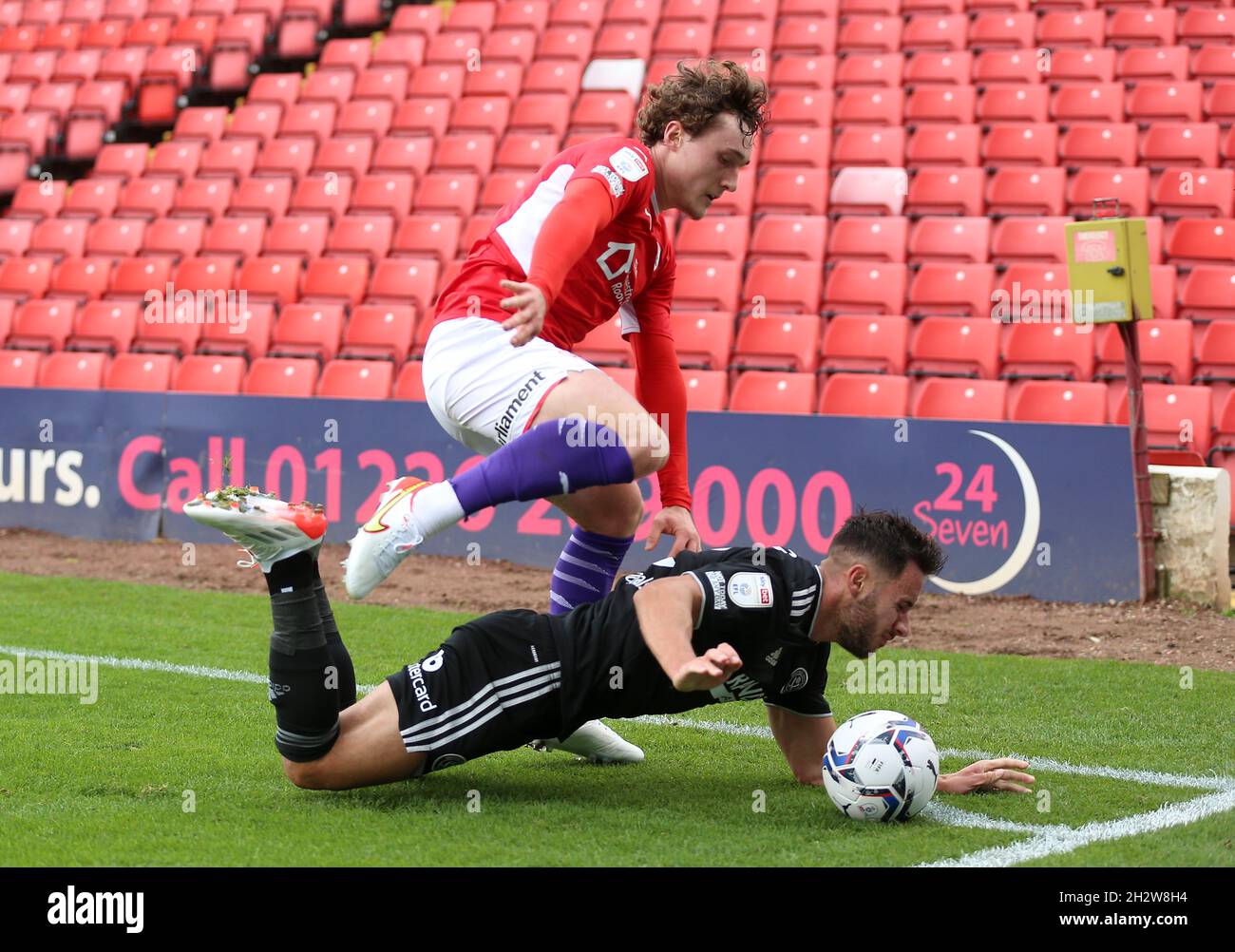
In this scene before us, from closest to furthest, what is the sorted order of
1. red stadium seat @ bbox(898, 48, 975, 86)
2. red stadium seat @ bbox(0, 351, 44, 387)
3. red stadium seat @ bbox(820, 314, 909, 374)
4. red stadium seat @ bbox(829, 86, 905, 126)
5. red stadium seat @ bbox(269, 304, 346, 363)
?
red stadium seat @ bbox(820, 314, 909, 374), red stadium seat @ bbox(269, 304, 346, 363), red stadium seat @ bbox(0, 351, 44, 387), red stadium seat @ bbox(829, 86, 905, 126), red stadium seat @ bbox(898, 48, 975, 86)

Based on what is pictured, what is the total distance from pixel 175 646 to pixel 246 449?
3.45m

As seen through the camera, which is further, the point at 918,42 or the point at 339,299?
the point at 918,42

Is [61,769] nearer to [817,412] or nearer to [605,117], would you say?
[817,412]

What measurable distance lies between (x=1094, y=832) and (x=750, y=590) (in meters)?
1.08

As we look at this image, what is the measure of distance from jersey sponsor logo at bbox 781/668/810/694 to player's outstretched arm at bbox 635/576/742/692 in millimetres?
475

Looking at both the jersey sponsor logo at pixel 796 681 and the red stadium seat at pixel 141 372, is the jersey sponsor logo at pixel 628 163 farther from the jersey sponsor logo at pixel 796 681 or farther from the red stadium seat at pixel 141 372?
the red stadium seat at pixel 141 372

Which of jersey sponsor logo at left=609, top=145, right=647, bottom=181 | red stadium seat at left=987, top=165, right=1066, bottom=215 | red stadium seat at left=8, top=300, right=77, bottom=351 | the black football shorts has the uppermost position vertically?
red stadium seat at left=987, top=165, right=1066, bottom=215

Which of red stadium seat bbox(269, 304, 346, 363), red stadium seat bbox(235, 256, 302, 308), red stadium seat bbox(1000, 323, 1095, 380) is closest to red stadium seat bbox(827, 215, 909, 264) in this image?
red stadium seat bbox(1000, 323, 1095, 380)

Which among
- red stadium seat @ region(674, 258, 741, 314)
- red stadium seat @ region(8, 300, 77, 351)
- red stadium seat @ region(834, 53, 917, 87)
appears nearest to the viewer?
red stadium seat @ region(674, 258, 741, 314)

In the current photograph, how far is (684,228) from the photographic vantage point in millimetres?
11102

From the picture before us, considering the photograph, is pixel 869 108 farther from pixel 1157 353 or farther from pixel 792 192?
pixel 1157 353

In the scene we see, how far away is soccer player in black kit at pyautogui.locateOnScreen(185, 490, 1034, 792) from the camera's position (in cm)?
351

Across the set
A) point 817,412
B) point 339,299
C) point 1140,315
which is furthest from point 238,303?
point 1140,315

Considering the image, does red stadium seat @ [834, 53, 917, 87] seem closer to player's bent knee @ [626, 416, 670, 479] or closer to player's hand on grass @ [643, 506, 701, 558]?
player's hand on grass @ [643, 506, 701, 558]
